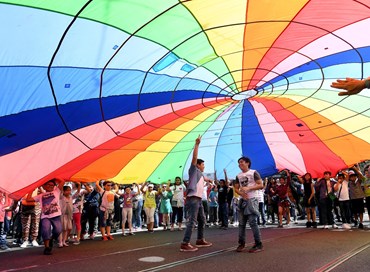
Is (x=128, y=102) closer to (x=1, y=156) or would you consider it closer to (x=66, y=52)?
(x=66, y=52)

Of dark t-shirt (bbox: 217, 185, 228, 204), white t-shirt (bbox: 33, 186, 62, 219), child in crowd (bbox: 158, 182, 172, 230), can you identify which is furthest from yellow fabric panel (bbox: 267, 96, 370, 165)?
white t-shirt (bbox: 33, 186, 62, 219)

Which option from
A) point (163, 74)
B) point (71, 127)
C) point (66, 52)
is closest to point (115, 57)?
point (66, 52)

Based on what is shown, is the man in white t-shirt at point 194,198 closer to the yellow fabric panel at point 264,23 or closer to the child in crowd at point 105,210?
the yellow fabric panel at point 264,23

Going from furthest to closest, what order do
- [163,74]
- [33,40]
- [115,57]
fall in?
1. [163,74]
2. [115,57]
3. [33,40]

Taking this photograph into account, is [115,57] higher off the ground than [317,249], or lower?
higher

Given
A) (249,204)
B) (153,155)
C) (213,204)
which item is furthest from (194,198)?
(213,204)

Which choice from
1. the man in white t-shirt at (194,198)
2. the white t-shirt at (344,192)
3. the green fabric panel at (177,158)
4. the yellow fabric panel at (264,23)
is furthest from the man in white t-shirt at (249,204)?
the white t-shirt at (344,192)

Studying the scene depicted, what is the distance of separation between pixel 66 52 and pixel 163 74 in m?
2.09

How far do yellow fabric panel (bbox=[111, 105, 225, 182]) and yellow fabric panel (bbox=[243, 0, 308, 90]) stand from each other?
9.90 ft

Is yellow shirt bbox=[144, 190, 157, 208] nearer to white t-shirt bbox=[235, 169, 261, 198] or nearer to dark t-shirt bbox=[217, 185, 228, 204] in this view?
dark t-shirt bbox=[217, 185, 228, 204]

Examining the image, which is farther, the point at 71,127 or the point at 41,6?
the point at 71,127

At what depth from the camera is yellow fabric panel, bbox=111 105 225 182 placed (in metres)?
10.0

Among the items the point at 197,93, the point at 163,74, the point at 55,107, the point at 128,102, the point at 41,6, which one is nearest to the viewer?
the point at 41,6

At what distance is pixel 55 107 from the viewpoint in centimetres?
656
